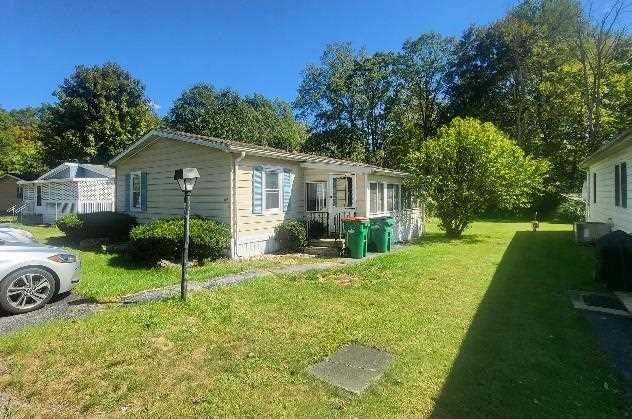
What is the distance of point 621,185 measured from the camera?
34.6 feet

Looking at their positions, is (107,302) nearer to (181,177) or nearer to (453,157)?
(181,177)

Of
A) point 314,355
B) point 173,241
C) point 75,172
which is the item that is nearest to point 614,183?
point 314,355

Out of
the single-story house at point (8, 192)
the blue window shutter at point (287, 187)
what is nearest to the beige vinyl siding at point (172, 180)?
the blue window shutter at point (287, 187)

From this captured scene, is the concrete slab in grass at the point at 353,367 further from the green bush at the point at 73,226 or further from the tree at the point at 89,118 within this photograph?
the tree at the point at 89,118

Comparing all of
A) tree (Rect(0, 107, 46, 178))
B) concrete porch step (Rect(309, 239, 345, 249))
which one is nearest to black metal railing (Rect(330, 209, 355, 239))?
concrete porch step (Rect(309, 239, 345, 249))

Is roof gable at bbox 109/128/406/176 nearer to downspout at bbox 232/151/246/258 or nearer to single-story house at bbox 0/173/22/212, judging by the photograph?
downspout at bbox 232/151/246/258

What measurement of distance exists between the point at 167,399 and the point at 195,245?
6793 millimetres

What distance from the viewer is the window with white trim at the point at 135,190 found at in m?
14.7

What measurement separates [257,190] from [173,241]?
3.36 m

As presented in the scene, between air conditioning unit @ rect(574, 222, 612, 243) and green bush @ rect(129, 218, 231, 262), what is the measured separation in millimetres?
12591

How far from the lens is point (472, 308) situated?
638 centimetres

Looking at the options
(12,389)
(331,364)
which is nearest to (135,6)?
(12,389)

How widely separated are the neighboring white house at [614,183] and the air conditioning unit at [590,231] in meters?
0.28

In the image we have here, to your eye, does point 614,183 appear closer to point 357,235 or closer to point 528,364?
point 357,235
